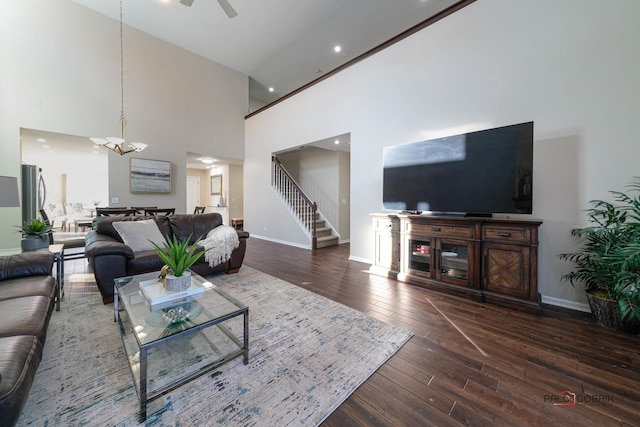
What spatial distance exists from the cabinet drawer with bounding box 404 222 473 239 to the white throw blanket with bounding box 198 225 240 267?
8.27ft

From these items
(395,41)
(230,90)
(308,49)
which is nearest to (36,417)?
(395,41)

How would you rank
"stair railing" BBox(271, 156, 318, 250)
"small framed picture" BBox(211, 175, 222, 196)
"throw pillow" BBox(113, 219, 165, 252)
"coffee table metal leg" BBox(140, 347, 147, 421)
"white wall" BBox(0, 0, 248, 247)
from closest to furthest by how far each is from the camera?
1. "coffee table metal leg" BBox(140, 347, 147, 421)
2. "throw pillow" BBox(113, 219, 165, 252)
3. "white wall" BBox(0, 0, 248, 247)
4. "stair railing" BBox(271, 156, 318, 250)
5. "small framed picture" BBox(211, 175, 222, 196)

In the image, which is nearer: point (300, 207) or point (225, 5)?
point (225, 5)

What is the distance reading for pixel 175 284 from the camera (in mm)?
1807

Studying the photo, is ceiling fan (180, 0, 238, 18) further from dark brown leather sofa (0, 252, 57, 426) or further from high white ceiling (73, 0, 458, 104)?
dark brown leather sofa (0, 252, 57, 426)

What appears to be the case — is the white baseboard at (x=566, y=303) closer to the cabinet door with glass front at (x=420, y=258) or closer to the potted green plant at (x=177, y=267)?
the cabinet door with glass front at (x=420, y=258)

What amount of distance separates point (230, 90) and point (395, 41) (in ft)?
16.7

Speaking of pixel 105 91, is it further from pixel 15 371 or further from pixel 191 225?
pixel 15 371

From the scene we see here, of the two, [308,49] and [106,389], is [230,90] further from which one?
[106,389]

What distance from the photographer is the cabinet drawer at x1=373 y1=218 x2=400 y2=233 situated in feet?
11.7

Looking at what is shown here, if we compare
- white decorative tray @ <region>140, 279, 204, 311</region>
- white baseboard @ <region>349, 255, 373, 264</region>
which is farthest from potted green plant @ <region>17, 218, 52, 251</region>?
white baseboard @ <region>349, 255, 373, 264</region>

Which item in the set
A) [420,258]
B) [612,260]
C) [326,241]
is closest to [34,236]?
[420,258]

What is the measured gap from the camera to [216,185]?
9711 mm

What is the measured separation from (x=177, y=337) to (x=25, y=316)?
95cm
